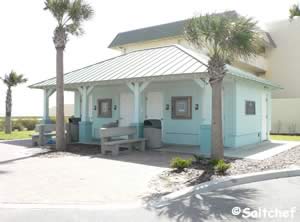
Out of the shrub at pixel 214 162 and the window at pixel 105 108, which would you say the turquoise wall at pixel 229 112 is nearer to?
the shrub at pixel 214 162

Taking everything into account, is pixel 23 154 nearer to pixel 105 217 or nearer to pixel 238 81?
pixel 105 217

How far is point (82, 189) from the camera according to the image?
7.27 m

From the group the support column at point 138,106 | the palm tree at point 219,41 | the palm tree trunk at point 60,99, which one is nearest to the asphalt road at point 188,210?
the palm tree at point 219,41

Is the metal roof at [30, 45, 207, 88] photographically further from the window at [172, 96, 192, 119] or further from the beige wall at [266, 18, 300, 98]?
the beige wall at [266, 18, 300, 98]

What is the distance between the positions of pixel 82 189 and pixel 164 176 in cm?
229

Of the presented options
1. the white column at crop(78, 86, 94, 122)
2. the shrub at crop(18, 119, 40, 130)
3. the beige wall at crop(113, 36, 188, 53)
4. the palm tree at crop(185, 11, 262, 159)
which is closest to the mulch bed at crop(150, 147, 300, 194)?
the palm tree at crop(185, 11, 262, 159)

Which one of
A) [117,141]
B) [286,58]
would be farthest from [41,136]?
[286,58]

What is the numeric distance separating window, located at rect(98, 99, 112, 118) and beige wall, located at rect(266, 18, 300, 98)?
16966 millimetres

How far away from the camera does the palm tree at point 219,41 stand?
30.0ft

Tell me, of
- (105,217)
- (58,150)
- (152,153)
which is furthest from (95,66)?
(105,217)

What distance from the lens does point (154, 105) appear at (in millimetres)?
16125

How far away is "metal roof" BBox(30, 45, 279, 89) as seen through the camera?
1287 centimetres

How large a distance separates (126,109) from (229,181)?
10.1 m

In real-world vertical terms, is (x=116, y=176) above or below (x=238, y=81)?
below
